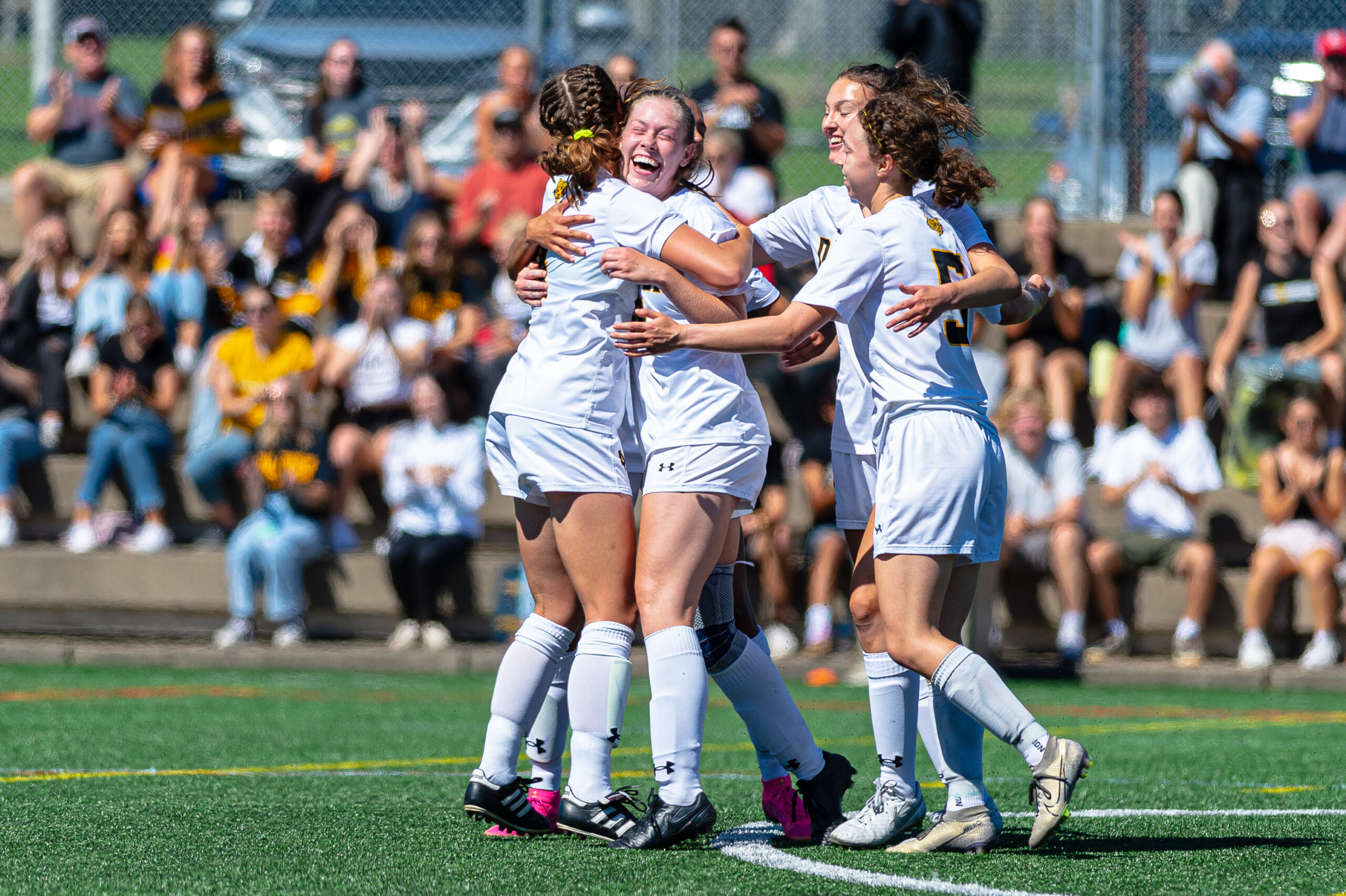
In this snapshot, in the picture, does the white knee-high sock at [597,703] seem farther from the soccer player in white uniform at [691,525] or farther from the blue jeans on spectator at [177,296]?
the blue jeans on spectator at [177,296]

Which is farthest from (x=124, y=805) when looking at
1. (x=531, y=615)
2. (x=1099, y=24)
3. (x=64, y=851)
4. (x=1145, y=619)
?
(x=1099, y=24)

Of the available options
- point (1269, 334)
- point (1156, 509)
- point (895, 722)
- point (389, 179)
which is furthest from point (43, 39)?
point (895, 722)

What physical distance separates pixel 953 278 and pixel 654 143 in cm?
91

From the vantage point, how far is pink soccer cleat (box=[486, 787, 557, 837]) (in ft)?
15.6

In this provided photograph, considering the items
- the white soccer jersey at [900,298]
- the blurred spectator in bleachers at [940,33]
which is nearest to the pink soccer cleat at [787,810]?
the white soccer jersey at [900,298]

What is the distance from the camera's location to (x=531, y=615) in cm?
475

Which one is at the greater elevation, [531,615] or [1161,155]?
[1161,155]

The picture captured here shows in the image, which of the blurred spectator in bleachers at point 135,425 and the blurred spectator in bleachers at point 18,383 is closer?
the blurred spectator in bleachers at point 135,425

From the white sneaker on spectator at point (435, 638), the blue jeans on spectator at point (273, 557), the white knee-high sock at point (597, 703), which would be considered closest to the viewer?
the white knee-high sock at point (597, 703)

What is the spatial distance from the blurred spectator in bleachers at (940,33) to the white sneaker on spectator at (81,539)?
6740 millimetres

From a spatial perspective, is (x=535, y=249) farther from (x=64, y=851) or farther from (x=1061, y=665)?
(x=1061, y=665)

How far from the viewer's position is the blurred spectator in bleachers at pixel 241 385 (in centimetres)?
1173

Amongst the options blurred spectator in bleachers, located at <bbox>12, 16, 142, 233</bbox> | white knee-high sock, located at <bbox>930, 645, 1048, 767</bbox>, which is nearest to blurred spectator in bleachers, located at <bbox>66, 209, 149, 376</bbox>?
blurred spectator in bleachers, located at <bbox>12, 16, 142, 233</bbox>

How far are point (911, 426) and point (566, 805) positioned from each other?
1.39 metres
